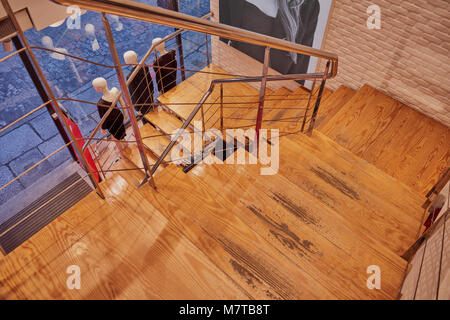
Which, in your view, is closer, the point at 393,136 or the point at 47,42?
the point at 393,136

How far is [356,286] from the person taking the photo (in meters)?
1.64

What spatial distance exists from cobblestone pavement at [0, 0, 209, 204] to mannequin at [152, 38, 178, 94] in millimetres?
519

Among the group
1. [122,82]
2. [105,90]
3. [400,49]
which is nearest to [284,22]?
[400,49]

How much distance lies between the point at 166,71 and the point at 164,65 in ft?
0.90

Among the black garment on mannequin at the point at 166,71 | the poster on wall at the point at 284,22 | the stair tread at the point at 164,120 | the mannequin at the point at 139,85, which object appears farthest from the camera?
the stair tread at the point at 164,120

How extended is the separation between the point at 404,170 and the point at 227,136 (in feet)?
5.69

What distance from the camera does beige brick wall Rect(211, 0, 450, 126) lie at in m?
2.90

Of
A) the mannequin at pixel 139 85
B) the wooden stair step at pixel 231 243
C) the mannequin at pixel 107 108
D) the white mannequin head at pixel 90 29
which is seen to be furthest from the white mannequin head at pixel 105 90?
the white mannequin head at pixel 90 29

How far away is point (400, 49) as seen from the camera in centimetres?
317

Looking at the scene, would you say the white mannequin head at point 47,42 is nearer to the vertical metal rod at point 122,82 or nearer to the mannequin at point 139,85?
the mannequin at point 139,85

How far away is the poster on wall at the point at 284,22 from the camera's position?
3541 millimetres
